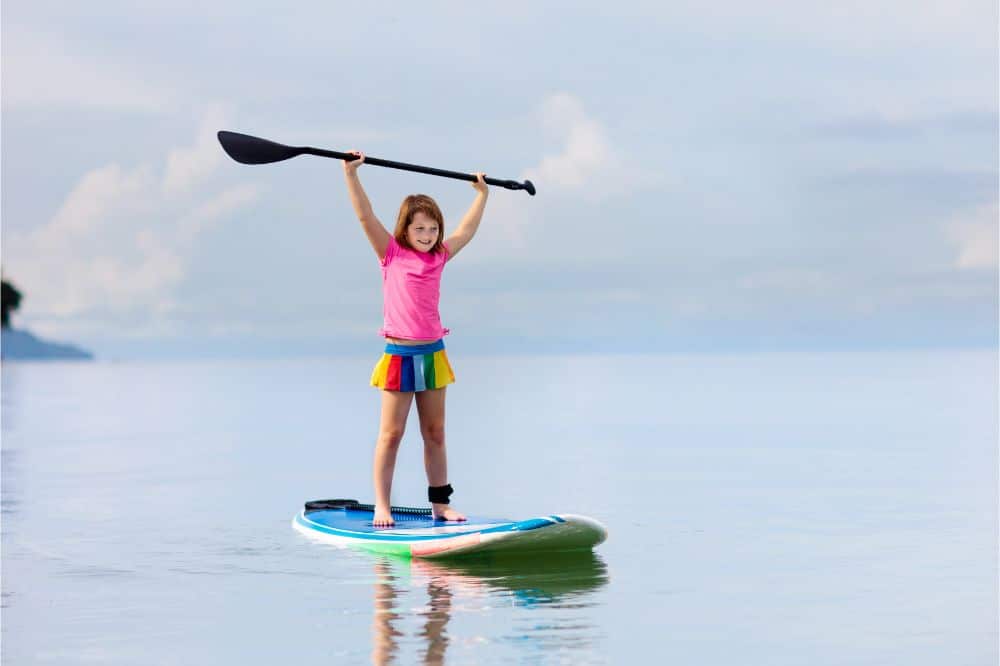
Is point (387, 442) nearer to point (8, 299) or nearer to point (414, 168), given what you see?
point (414, 168)

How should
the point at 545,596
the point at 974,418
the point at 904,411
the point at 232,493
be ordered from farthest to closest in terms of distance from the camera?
1. the point at 904,411
2. the point at 974,418
3. the point at 232,493
4. the point at 545,596

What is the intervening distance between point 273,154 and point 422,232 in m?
1.28

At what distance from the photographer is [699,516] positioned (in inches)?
443

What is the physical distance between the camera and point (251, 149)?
9836mm

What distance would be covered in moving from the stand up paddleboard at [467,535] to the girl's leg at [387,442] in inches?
4.7

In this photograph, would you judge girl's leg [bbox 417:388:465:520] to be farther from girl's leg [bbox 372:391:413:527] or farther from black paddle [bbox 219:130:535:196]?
black paddle [bbox 219:130:535:196]

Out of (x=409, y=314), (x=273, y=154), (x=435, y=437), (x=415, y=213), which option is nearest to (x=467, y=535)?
(x=435, y=437)

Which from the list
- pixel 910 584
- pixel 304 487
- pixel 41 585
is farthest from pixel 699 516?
pixel 41 585

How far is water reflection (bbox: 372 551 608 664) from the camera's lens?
21.4 ft

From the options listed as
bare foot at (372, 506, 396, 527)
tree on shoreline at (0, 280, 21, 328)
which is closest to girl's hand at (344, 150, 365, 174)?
bare foot at (372, 506, 396, 527)

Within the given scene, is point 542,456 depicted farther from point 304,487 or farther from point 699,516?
point 699,516

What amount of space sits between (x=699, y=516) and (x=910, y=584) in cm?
328

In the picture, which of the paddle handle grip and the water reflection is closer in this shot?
the water reflection

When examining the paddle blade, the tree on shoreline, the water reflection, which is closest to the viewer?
the water reflection
